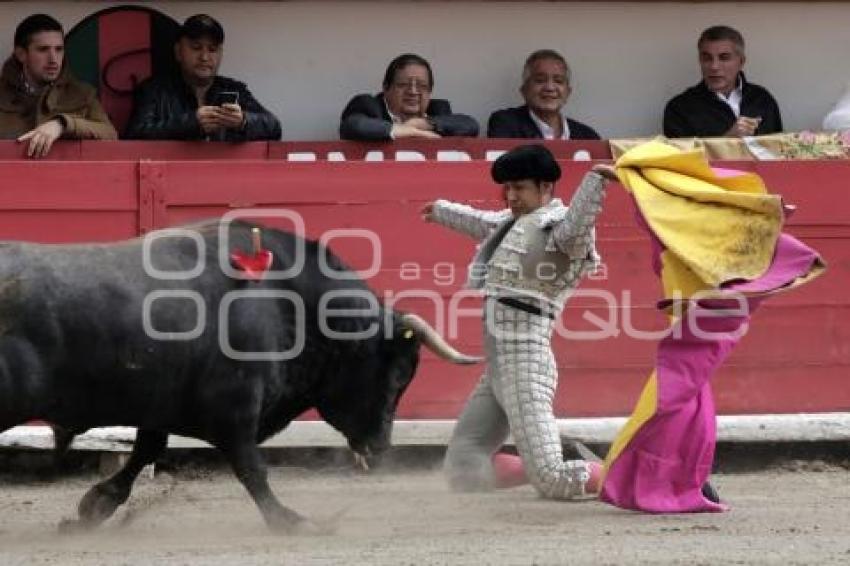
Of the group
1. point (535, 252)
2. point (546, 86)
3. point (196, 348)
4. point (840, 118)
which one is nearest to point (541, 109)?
point (546, 86)

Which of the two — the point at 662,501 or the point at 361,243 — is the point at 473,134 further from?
the point at 662,501

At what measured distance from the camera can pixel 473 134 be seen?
8070 mm

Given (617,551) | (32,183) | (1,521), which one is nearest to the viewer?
(617,551)

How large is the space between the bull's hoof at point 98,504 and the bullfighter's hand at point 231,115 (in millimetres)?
1935

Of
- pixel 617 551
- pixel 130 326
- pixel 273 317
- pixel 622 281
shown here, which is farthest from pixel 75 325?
pixel 622 281

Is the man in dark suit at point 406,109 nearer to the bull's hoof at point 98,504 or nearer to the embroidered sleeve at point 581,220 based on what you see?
the embroidered sleeve at point 581,220

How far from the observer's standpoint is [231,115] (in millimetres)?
7660

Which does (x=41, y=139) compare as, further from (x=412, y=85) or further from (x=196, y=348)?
(x=196, y=348)

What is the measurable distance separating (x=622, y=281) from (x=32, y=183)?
2129 millimetres

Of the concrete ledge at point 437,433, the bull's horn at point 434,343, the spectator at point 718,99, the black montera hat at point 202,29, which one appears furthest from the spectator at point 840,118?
the bull's horn at point 434,343

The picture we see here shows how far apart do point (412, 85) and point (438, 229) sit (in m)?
0.68

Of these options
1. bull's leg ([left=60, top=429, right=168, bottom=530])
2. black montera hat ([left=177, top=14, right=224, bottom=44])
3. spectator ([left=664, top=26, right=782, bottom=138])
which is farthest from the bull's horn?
spectator ([left=664, top=26, right=782, bottom=138])

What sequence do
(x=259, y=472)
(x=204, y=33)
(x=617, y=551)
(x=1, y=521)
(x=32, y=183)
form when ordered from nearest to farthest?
1. (x=617, y=551)
2. (x=259, y=472)
3. (x=1, y=521)
4. (x=32, y=183)
5. (x=204, y=33)

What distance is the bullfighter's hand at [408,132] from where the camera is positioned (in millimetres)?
7852
